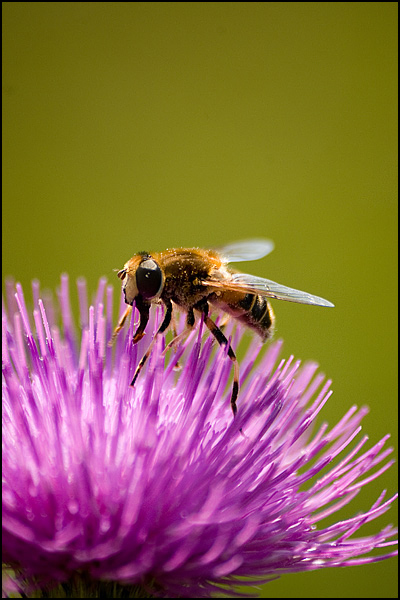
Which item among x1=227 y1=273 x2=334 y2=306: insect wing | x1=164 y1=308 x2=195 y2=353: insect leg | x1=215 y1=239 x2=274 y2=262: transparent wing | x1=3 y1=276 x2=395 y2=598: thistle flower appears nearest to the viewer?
x1=3 y1=276 x2=395 y2=598: thistle flower

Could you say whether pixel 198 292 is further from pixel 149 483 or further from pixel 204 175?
pixel 204 175

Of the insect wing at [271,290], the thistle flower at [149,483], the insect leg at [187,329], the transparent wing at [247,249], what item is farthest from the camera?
the transparent wing at [247,249]

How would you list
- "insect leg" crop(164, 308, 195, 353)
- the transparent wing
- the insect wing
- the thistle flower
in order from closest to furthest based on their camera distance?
the thistle flower < the insect wing < "insect leg" crop(164, 308, 195, 353) < the transparent wing

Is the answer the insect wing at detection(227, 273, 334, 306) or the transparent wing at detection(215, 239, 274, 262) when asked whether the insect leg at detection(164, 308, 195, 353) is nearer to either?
the insect wing at detection(227, 273, 334, 306)

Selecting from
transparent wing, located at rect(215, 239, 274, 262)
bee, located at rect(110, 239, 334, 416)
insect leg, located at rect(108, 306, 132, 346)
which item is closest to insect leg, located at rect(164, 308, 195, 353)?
bee, located at rect(110, 239, 334, 416)

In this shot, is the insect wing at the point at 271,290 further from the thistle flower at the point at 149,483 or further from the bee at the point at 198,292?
the thistle flower at the point at 149,483

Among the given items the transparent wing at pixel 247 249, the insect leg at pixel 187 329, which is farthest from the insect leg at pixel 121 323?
the transparent wing at pixel 247 249
